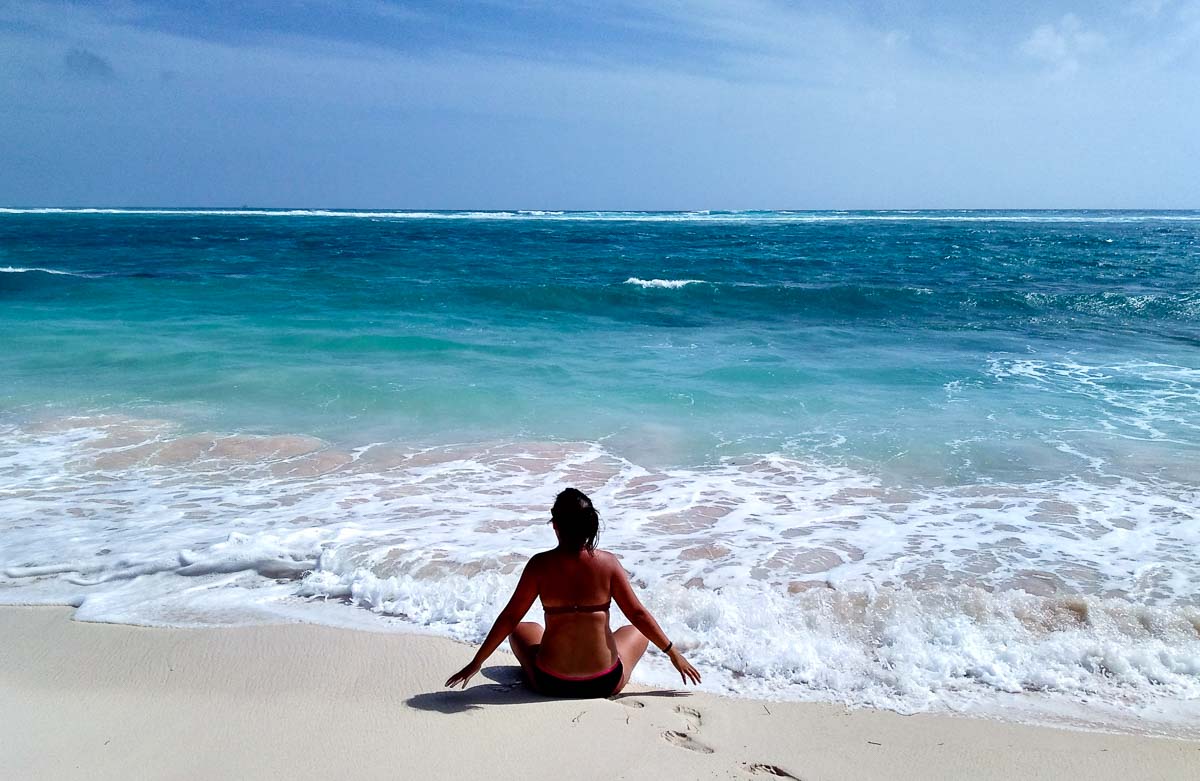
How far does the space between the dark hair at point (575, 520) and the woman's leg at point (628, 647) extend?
0.48 meters

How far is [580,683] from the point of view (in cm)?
333

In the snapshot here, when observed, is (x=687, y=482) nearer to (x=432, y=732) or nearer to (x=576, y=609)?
(x=576, y=609)

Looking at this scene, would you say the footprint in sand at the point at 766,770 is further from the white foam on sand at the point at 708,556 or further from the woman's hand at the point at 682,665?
the white foam on sand at the point at 708,556

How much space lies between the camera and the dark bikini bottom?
333 cm

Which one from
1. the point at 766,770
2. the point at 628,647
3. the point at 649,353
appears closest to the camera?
the point at 766,770

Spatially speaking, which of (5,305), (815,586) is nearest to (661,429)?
(815,586)

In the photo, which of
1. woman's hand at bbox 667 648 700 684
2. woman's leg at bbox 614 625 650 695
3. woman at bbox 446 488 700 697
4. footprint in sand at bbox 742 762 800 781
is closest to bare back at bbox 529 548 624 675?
woman at bbox 446 488 700 697

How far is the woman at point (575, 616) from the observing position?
3.28 metres

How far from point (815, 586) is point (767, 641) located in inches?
34.8

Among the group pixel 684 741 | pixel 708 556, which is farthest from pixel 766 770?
pixel 708 556

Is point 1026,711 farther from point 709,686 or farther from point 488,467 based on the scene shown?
point 488,467

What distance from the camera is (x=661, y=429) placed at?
27.1 feet

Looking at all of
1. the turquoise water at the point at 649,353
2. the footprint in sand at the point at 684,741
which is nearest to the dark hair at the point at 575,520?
the footprint in sand at the point at 684,741

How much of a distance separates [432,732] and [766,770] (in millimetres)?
1220
